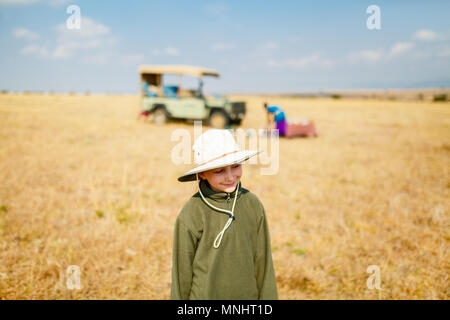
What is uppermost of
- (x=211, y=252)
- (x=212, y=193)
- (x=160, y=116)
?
(x=160, y=116)

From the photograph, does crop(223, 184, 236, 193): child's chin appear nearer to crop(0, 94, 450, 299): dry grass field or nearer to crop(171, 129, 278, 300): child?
crop(171, 129, 278, 300): child

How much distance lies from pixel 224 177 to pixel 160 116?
11981 millimetres

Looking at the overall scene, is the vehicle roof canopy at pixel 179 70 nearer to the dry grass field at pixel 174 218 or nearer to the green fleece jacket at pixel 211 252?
the dry grass field at pixel 174 218

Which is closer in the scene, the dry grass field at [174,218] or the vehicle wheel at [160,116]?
the dry grass field at [174,218]

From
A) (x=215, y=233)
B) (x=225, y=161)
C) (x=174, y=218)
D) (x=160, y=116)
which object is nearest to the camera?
(x=225, y=161)

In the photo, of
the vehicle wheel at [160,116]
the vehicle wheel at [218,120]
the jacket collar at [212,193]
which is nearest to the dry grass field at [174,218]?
the jacket collar at [212,193]

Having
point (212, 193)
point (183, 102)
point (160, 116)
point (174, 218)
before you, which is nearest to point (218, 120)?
point (183, 102)

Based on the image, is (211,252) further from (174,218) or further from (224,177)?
(174,218)

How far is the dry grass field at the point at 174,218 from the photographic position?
277cm

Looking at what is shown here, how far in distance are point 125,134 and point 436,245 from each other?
9.49m

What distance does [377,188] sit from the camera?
5328 mm

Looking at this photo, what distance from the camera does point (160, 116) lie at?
42.3 feet
